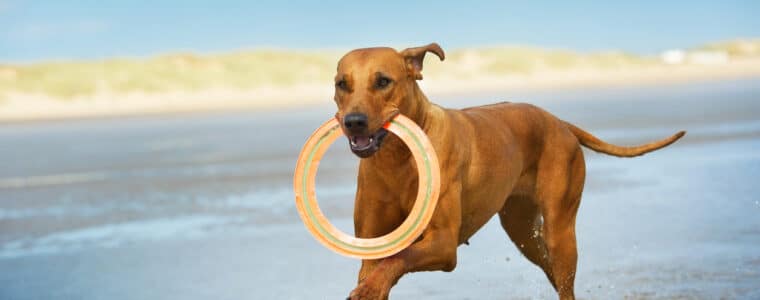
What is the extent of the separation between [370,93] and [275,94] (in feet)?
158

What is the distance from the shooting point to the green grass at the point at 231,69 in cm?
5712

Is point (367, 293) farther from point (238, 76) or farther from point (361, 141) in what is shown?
point (238, 76)

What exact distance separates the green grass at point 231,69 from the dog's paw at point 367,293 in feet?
158

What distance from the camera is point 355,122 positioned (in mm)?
4691

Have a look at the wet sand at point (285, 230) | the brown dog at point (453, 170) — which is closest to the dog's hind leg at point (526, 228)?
the brown dog at point (453, 170)

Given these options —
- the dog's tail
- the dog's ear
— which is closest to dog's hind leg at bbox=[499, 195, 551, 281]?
the dog's tail

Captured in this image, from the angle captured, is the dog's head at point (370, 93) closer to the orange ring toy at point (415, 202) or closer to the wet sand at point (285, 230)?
the orange ring toy at point (415, 202)

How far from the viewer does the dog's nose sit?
4.69 metres

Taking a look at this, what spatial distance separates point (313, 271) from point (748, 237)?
3381mm

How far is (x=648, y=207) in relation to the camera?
10.1 m

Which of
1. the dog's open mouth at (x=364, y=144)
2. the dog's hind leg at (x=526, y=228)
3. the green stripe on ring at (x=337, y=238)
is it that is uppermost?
the dog's open mouth at (x=364, y=144)

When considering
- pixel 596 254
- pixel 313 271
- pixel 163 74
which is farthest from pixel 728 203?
pixel 163 74

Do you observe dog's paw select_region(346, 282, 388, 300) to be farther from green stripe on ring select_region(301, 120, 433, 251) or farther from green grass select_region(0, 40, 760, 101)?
green grass select_region(0, 40, 760, 101)

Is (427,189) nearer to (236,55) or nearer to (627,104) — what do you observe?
(627,104)
